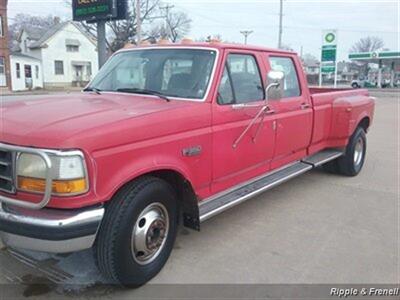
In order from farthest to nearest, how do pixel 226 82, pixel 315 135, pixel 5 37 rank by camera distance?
pixel 5 37 < pixel 315 135 < pixel 226 82

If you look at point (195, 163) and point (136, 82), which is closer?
→ point (195, 163)

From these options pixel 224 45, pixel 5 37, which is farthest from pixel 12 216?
pixel 5 37

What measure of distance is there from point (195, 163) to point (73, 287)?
4.78ft

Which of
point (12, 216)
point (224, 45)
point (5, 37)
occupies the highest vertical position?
point (5, 37)

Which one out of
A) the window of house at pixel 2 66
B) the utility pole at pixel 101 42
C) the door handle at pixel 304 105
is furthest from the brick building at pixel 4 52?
the door handle at pixel 304 105

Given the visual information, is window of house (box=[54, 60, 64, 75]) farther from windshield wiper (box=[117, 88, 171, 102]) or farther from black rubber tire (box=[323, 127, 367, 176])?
windshield wiper (box=[117, 88, 171, 102])

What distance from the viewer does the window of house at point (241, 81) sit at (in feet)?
14.0

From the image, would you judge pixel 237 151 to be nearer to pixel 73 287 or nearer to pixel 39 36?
pixel 73 287

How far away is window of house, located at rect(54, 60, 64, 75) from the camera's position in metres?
46.8

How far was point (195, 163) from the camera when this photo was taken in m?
3.80

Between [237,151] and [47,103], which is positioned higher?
[47,103]

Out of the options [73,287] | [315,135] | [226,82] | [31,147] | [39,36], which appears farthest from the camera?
[39,36]

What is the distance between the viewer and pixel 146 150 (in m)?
3.28

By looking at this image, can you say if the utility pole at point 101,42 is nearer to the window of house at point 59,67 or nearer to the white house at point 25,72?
the white house at point 25,72
